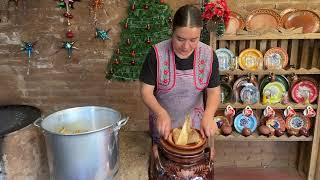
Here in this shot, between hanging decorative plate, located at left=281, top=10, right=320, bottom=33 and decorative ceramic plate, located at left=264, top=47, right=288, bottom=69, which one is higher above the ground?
hanging decorative plate, located at left=281, top=10, right=320, bottom=33

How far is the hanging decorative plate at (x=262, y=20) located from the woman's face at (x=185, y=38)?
104 centimetres

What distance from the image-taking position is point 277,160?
120 inches

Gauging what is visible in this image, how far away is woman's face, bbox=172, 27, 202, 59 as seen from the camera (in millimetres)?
1462

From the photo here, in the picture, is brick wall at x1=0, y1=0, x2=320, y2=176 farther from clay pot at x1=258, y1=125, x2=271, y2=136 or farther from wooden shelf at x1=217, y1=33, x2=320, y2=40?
clay pot at x1=258, y1=125, x2=271, y2=136

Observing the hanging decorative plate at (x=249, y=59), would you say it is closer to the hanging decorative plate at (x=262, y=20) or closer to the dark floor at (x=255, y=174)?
the hanging decorative plate at (x=262, y=20)

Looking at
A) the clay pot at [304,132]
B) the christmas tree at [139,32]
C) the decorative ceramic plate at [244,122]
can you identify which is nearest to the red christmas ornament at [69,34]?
the christmas tree at [139,32]

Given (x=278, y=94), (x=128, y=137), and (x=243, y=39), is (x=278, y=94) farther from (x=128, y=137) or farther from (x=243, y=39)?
(x=128, y=137)

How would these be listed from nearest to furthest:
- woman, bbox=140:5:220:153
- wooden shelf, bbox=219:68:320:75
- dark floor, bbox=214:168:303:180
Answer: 1. woman, bbox=140:5:220:153
2. wooden shelf, bbox=219:68:320:75
3. dark floor, bbox=214:168:303:180

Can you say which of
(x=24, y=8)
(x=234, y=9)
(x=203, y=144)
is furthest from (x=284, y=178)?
(x=24, y=8)

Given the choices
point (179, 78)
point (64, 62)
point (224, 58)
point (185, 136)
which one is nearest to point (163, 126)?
point (185, 136)

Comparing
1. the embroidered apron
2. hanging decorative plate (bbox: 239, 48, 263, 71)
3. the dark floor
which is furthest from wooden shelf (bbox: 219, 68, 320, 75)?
the dark floor

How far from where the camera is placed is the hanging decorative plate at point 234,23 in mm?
2388

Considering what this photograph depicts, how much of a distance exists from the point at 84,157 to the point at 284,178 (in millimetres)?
2031

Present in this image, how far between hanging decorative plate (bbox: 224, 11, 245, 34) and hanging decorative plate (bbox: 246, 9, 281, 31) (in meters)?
0.06
